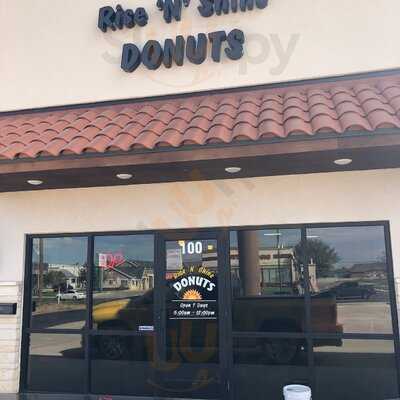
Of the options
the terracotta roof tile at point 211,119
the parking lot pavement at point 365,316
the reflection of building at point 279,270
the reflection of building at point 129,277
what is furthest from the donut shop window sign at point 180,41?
the parking lot pavement at point 365,316

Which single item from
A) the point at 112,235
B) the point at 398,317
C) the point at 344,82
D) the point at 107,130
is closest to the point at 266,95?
the point at 344,82

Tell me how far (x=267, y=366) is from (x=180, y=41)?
532 centimetres

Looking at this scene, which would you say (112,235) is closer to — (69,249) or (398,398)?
(69,249)

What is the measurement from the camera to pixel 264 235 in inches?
264

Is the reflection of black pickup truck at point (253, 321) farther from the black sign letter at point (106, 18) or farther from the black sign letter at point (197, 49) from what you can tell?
the black sign letter at point (106, 18)

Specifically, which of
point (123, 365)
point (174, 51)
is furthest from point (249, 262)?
point (174, 51)

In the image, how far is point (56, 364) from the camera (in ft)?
23.6

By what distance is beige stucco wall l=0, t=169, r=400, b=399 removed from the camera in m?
6.39

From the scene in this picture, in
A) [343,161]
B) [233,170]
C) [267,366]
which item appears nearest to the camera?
[343,161]

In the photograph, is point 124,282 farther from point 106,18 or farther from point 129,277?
point 106,18

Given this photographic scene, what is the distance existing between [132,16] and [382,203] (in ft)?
17.0

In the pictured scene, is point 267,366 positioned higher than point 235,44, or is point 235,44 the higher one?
point 235,44

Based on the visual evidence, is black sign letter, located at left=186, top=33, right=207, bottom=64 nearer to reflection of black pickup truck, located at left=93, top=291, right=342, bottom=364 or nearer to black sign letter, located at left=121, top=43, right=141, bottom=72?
black sign letter, located at left=121, top=43, right=141, bottom=72

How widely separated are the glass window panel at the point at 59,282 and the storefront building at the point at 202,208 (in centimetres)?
2
